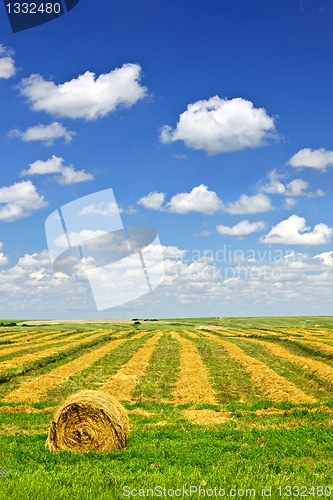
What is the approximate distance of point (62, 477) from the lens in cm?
905

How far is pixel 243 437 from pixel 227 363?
16979 millimetres

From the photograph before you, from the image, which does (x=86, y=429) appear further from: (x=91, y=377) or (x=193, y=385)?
(x=91, y=377)

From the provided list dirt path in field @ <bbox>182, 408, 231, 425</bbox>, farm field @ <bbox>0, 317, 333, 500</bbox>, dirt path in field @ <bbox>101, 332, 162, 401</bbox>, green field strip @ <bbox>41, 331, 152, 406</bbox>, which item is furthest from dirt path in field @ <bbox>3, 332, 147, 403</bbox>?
dirt path in field @ <bbox>182, 408, 231, 425</bbox>

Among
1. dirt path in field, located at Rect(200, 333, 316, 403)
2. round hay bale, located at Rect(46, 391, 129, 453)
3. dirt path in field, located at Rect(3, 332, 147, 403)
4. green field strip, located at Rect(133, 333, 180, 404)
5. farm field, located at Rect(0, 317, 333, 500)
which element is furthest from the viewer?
dirt path in field, located at Rect(3, 332, 147, 403)

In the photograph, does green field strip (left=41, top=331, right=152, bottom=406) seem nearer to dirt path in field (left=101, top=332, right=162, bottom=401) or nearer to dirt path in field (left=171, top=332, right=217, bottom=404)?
dirt path in field (left=101, top=332, right=162, bottom=401)

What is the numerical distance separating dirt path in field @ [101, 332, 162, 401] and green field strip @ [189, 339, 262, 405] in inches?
151

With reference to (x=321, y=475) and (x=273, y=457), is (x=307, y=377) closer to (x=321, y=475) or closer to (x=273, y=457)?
(x=273, y=457)

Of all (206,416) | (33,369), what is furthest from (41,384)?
(206,416)

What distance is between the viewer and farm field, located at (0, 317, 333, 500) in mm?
8508

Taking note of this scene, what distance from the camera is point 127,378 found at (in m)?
24.5

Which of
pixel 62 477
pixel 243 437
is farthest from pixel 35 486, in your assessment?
pixel 243 437

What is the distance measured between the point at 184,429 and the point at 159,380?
9.32 meters

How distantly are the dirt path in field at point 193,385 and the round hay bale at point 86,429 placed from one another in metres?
6.43

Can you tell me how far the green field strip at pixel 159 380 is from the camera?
1998cm
